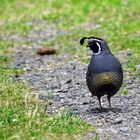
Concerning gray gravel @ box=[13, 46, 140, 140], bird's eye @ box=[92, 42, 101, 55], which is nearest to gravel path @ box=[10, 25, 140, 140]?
gray gravel @ box=[13, 46, 140, 140]

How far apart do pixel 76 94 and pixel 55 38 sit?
567cm

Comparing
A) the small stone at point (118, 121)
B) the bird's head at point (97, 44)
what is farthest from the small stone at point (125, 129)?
the bird's head at point (97, 44)

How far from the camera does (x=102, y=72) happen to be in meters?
8.77

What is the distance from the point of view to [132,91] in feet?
34.4

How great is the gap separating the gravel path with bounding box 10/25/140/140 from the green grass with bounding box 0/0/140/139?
0.80 ft

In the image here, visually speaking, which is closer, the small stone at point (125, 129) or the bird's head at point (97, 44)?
the small stone at point (125, 129)

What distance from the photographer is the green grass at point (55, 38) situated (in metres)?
8.03

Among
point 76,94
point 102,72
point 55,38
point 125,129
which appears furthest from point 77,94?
point 55,38

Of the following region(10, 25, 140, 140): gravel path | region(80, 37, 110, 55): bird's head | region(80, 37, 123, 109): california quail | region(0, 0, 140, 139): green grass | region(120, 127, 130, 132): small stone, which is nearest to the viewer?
region(0, 0, 140, 139): green grass

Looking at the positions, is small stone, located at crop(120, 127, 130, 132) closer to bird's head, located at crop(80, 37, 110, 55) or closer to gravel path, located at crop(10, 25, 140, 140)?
gravel path, located at crop(10, 25, 140, 140)

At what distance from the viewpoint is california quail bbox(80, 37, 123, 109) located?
8.77 m

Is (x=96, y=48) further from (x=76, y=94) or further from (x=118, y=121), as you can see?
(x=76, y=94)

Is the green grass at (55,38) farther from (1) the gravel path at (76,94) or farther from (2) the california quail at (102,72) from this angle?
(2) the california quail at (102,72)

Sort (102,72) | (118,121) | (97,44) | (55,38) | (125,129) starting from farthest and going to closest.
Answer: (55,38) < (97,44) < (102,72) < (118,121) < (125,129)
